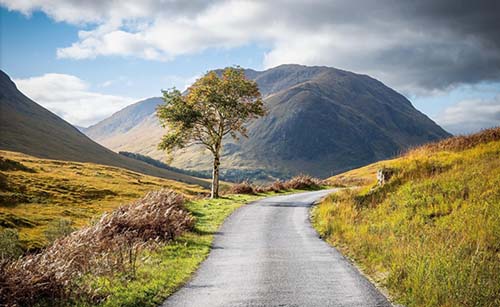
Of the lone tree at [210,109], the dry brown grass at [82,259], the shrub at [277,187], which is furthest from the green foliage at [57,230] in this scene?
the dry brown grass at [82,259]

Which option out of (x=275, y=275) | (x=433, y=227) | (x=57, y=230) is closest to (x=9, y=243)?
(x=57, y=230)

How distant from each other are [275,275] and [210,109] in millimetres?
34014

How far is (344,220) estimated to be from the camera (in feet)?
72.5

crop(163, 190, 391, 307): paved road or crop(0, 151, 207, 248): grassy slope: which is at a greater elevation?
crop(163, 190, 391, 307): paved road

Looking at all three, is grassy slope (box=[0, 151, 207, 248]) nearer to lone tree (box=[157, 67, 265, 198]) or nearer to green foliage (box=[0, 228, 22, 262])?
green foliage (box=[0, 228, 22, 262])

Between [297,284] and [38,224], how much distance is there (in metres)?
49.0

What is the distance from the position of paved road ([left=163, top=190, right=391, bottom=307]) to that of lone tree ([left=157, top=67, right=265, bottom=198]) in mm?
23922

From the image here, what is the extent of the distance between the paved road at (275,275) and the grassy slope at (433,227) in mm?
837

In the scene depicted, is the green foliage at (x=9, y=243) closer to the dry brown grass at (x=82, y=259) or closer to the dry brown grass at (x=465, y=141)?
the dry brown grass at (x=82, y=259)

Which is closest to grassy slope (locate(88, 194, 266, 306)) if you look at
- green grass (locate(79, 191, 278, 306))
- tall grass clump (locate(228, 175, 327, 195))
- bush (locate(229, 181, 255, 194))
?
green grass (locate(79, 191, 278, 306))

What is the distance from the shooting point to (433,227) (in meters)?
15.8

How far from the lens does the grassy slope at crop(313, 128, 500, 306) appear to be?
1012 cm

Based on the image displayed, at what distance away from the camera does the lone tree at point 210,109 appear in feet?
144

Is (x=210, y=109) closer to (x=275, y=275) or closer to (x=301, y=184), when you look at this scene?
(x=301, y=184)
